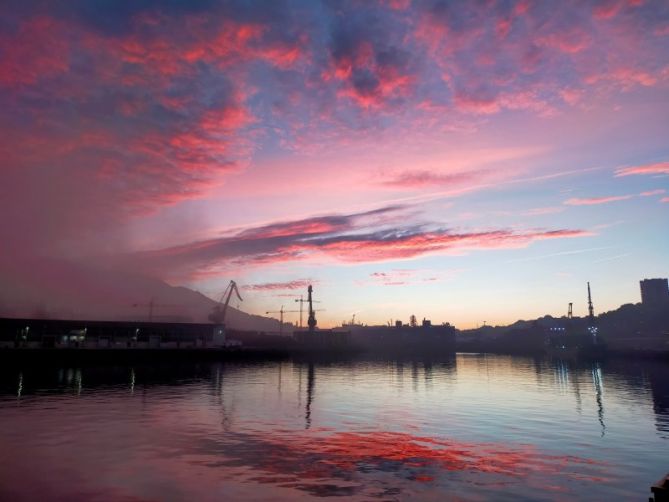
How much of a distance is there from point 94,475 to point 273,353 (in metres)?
172

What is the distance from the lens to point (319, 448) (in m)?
27.9

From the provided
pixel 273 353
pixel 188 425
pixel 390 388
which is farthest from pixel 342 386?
pixel 273 353

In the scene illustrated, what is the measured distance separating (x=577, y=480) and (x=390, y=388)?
5180 centimetres

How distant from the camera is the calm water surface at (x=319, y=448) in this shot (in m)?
19.9

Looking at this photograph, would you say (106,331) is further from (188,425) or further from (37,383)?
(188,425)

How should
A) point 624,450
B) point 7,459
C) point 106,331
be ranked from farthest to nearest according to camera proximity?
1. point 106,331
2. point 624,450
3. point 7,459

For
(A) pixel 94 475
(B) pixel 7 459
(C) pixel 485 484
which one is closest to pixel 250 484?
(A) pixel 94 475

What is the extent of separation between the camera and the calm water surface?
19.9m

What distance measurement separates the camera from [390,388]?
72375 millimetres

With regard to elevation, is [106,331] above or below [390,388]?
above

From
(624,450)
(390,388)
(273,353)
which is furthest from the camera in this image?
(273,353)

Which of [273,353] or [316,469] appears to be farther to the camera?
[273,353]

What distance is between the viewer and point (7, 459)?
23812 millimetres

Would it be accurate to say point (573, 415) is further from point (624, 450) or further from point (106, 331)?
point (106, 331)
